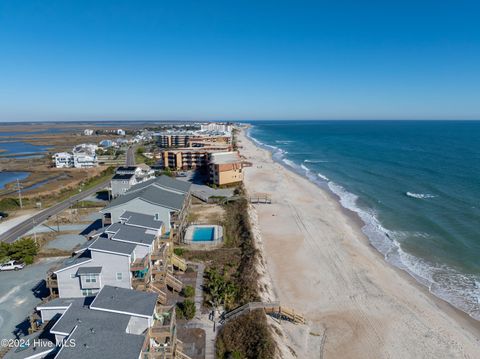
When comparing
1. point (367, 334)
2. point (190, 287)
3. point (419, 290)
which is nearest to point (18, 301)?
point (190, 287)

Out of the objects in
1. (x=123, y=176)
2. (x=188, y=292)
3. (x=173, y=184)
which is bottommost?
(x=188, y=292)

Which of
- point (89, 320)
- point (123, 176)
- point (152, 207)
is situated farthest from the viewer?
point (123, 176)

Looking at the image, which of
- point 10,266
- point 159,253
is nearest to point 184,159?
point 10,266

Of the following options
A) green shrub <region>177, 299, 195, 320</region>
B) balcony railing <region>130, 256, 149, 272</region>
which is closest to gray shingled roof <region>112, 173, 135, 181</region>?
balcony railing <region>130, 256, 149, 272</region>

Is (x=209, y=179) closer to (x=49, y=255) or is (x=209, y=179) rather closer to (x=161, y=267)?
(x=49, y=255)

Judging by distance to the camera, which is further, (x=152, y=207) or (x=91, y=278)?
(x=152, y=207)

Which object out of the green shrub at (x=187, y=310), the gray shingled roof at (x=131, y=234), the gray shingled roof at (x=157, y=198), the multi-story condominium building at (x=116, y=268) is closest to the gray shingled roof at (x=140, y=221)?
the gray shingled roof at (x=131, y=234)

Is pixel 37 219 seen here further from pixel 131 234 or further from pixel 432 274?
pixel 432 274

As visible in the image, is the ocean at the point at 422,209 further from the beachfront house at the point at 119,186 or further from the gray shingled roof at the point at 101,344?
the beachfront house at the point at 119,186
